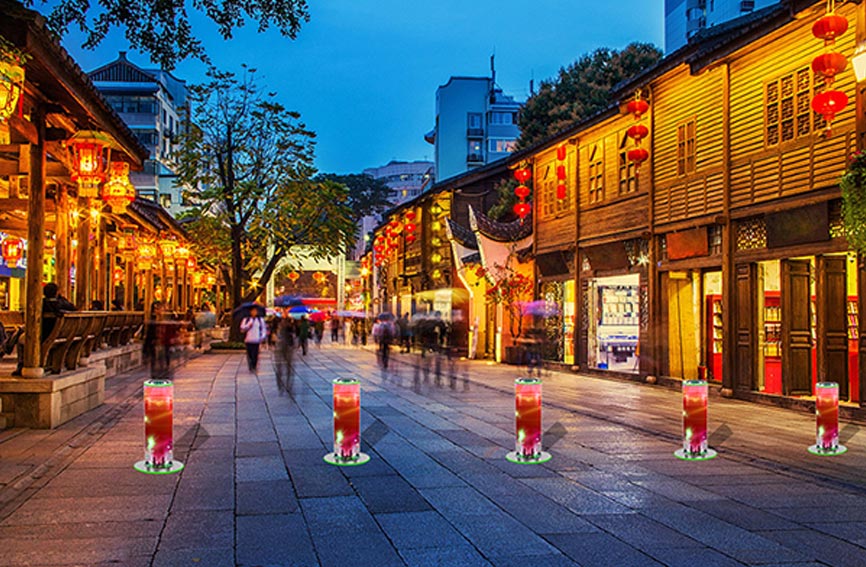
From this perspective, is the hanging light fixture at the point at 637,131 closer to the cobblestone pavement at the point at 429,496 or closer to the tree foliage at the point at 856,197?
the cobblestone pavement at the point at 429,496

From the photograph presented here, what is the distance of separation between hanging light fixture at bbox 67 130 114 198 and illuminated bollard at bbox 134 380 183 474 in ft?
21.4

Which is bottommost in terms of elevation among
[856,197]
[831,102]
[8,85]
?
[856,197]

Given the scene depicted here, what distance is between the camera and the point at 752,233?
1716 cm

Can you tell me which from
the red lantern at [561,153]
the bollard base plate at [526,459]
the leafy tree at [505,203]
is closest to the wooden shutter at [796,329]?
the bollard base plate at [526,459]

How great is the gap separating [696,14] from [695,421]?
159ft

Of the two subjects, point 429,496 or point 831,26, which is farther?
point 831,26

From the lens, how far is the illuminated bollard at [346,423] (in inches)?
362

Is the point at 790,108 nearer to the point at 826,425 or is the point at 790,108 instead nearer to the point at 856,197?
the point at 856,197

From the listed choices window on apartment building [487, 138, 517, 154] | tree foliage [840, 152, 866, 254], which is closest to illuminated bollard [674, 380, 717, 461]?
tree foliage [840, 152, 866, 254]

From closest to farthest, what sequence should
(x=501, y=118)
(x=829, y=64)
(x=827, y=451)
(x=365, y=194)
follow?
1. (x=827, y=451)
2. (x=829, y=64)
3. (x=501, y=118)
4. (x=365, y=194)

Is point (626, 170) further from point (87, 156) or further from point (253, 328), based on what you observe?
point (87, 156)

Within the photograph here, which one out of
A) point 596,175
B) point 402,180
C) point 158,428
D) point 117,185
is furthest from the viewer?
point 402,180

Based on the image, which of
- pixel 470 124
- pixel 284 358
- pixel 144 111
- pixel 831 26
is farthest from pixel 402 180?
pixel 831 26

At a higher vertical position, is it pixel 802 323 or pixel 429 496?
pixel 802 323
